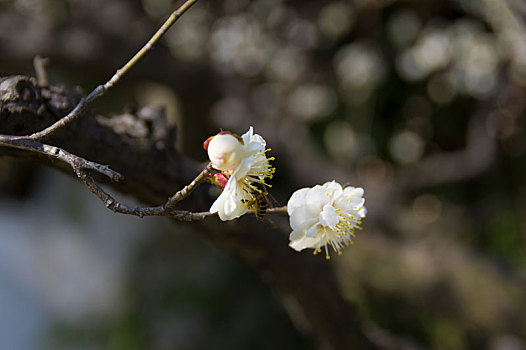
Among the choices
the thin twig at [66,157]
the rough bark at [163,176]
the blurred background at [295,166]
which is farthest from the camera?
the blurred background at [295,166]

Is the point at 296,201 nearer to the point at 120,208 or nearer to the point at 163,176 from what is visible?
the point at 120,208

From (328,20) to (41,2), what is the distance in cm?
105

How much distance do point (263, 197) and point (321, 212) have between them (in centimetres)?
5

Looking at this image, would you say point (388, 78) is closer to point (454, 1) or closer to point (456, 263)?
point (454, 1)

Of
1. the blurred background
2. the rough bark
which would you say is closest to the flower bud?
the rough bark

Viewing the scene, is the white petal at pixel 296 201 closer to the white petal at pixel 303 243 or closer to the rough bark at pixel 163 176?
the white petal at pixel 303 243

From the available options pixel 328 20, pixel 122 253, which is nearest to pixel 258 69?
pixel 328 20

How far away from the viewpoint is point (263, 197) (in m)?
0.38

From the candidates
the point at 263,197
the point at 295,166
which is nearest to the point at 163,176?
the point at 263,197

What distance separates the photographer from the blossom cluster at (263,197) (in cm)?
33

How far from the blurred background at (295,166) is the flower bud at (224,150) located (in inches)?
39.8

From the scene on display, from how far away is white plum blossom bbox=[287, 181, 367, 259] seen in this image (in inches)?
14.9

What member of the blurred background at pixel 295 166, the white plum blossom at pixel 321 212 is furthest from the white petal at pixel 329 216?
the blurred background at pixel 295 166

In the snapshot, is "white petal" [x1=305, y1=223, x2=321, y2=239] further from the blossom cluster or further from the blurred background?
the blurred background
